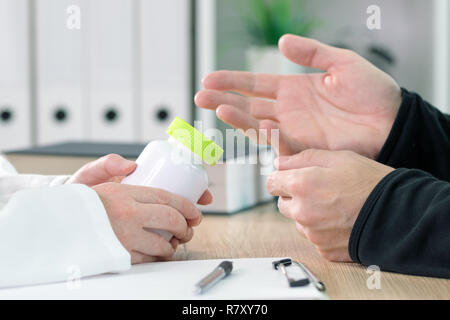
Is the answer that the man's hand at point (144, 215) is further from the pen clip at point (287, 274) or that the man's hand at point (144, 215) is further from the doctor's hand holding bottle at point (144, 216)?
the pen clip at point (287, 274)

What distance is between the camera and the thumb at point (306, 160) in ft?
2.13

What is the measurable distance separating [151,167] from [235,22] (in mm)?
1483

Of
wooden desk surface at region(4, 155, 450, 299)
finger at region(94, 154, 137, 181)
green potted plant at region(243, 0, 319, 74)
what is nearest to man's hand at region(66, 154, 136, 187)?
finger at region(94, 154, 137, 181)

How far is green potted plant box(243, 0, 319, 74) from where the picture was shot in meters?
1.78

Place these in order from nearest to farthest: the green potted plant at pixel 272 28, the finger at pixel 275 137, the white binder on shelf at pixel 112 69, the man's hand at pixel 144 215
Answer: the man's hand at pixel 144 215 < the finger at pixel 275 137 < the white binder on shelf at pixel 112 69 < the green potted plant at pixel 272 28

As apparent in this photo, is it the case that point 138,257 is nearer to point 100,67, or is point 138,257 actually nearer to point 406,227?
point 406,227

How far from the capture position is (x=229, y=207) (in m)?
0.98

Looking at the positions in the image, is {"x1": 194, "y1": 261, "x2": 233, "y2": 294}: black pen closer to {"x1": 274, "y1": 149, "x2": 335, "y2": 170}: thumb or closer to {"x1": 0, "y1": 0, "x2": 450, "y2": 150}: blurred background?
{"x1": 274, "y1": 149, "x2": 335, "y2": 170}: thumb

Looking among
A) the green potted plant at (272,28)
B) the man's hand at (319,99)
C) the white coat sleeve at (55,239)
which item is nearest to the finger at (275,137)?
the man's hand at (319,99)

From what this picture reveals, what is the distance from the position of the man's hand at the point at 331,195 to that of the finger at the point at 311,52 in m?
0.16

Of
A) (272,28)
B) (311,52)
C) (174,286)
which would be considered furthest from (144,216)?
(272,28)

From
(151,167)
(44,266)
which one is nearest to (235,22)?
(151,167)

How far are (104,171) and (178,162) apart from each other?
0.15 metres
